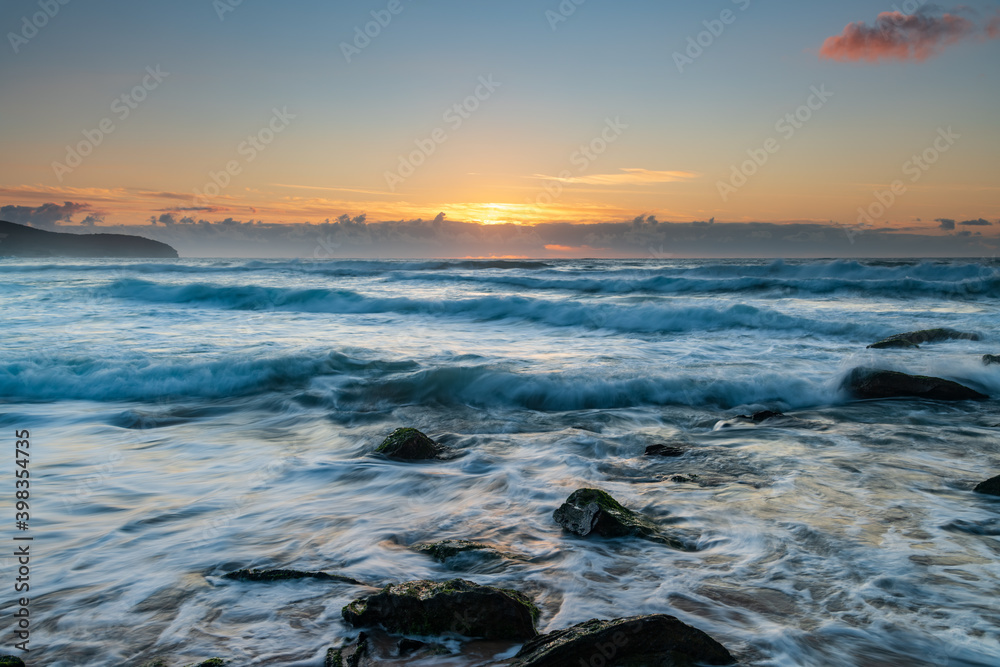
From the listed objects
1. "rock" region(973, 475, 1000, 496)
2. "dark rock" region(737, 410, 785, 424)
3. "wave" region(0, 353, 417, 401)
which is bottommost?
"wave" region(0, 353, 417, 401)

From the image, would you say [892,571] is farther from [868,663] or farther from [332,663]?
[332,663]

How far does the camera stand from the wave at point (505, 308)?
17.6m

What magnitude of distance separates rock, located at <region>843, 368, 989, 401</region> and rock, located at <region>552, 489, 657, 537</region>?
610cm

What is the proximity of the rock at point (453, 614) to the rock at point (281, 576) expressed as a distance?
2.15 feet

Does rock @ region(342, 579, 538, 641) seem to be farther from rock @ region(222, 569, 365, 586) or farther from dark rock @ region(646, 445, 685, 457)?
dark rock @ region(646, 445, 685, 457)

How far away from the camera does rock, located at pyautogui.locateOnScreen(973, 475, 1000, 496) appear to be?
15.7 feet

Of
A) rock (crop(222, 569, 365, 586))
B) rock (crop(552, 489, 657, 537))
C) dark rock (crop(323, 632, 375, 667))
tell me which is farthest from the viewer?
rock (crop(552, 489, 657, 537))

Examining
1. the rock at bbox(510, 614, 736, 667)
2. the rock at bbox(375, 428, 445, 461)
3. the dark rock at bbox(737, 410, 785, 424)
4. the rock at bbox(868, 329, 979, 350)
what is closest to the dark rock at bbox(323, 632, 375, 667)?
the rock at bbox(510, 614, 736, 667)

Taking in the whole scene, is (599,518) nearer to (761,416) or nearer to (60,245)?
(761,416)

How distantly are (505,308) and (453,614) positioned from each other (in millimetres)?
19359

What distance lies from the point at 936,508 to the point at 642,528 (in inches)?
96.8

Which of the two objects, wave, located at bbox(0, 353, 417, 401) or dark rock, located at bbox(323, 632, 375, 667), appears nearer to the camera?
dark rock, located at bbox(323, 632, 375, 667)

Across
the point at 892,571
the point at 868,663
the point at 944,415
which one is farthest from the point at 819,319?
the point at 868,663

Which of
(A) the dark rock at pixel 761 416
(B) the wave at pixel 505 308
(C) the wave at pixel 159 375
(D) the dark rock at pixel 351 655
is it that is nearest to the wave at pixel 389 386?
(C) the wave at pixel 159 375
